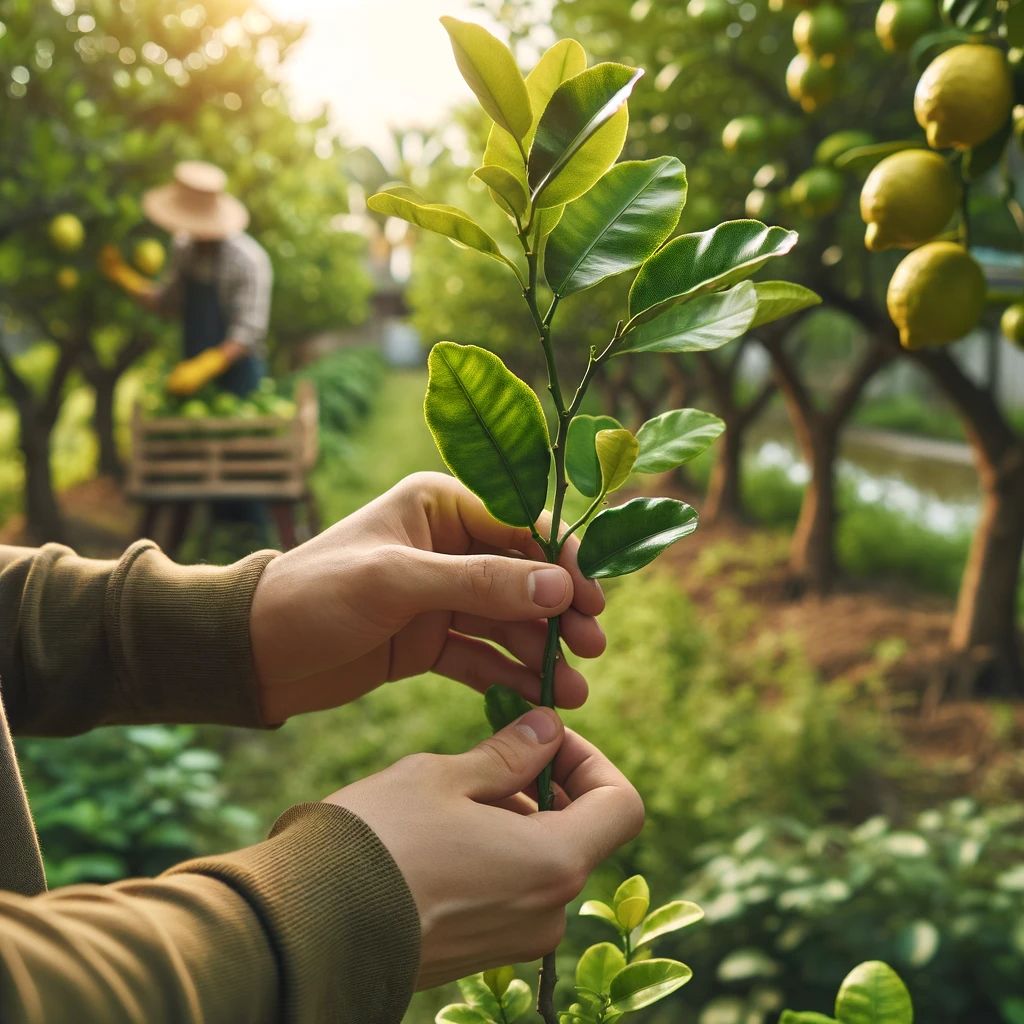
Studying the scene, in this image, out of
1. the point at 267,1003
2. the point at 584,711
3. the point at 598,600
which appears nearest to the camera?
the point at 267,1003

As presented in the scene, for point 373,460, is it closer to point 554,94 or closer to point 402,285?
point 554,94

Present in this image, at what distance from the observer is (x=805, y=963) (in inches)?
81.0

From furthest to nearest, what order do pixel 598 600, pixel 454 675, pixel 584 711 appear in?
1. pixel 584 711
2. pixel 454 675
3. pixel 598 600

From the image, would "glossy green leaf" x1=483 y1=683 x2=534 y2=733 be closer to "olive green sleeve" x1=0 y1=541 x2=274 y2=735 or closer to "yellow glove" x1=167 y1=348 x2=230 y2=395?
"olive green sleeve" x1=0 y1=541 x2=274 y2=735

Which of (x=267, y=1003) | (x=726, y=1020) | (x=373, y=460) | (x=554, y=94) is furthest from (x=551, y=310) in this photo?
(x=373, y=460)

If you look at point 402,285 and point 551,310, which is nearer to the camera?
point 551,310

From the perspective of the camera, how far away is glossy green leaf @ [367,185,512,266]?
2.67 ft

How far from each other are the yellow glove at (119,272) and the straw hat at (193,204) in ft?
1.11

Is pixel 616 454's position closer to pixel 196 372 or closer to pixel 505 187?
pixel 505 187

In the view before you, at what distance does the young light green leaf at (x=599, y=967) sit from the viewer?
0.94 m

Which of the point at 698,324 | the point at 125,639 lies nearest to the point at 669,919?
the point at 698,324

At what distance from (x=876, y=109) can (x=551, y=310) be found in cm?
334

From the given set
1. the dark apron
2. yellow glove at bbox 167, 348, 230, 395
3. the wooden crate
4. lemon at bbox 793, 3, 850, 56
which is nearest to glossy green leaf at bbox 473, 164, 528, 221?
lemon at bbox 793, 3, 850, 56

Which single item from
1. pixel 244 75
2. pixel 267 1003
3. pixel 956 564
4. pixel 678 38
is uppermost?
pixel 244 75
